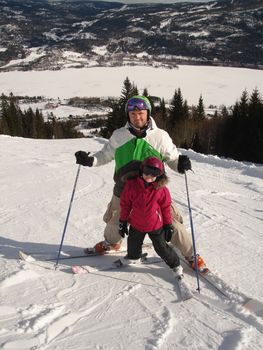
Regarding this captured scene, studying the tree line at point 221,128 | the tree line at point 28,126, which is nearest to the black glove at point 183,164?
the tree line at point 221,128

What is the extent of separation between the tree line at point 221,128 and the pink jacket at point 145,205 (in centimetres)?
2473

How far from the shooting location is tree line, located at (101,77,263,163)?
32.5m

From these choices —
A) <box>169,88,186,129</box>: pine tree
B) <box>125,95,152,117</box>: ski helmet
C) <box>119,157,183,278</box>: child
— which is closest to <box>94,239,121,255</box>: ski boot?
<box>119,157,183,278</box>: child

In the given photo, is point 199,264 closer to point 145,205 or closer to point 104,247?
point 145,205

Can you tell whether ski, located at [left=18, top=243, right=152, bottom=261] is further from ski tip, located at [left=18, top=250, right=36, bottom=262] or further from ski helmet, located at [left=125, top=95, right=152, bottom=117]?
ski helmet, located at [left=125, top=95, right=152, bottom=117]

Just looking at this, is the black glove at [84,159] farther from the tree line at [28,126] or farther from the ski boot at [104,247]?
the tree line at [28,126]

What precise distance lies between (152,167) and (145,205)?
0.38 meters

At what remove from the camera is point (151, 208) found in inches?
150

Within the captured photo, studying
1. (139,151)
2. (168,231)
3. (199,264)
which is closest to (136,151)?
(139,151)

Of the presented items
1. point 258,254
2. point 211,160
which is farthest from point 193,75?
point 258,254

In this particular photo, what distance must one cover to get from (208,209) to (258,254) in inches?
86.8

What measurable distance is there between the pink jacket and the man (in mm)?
218

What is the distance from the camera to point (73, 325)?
10.7ft

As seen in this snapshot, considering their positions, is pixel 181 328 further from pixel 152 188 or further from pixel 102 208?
pixel 102 208
